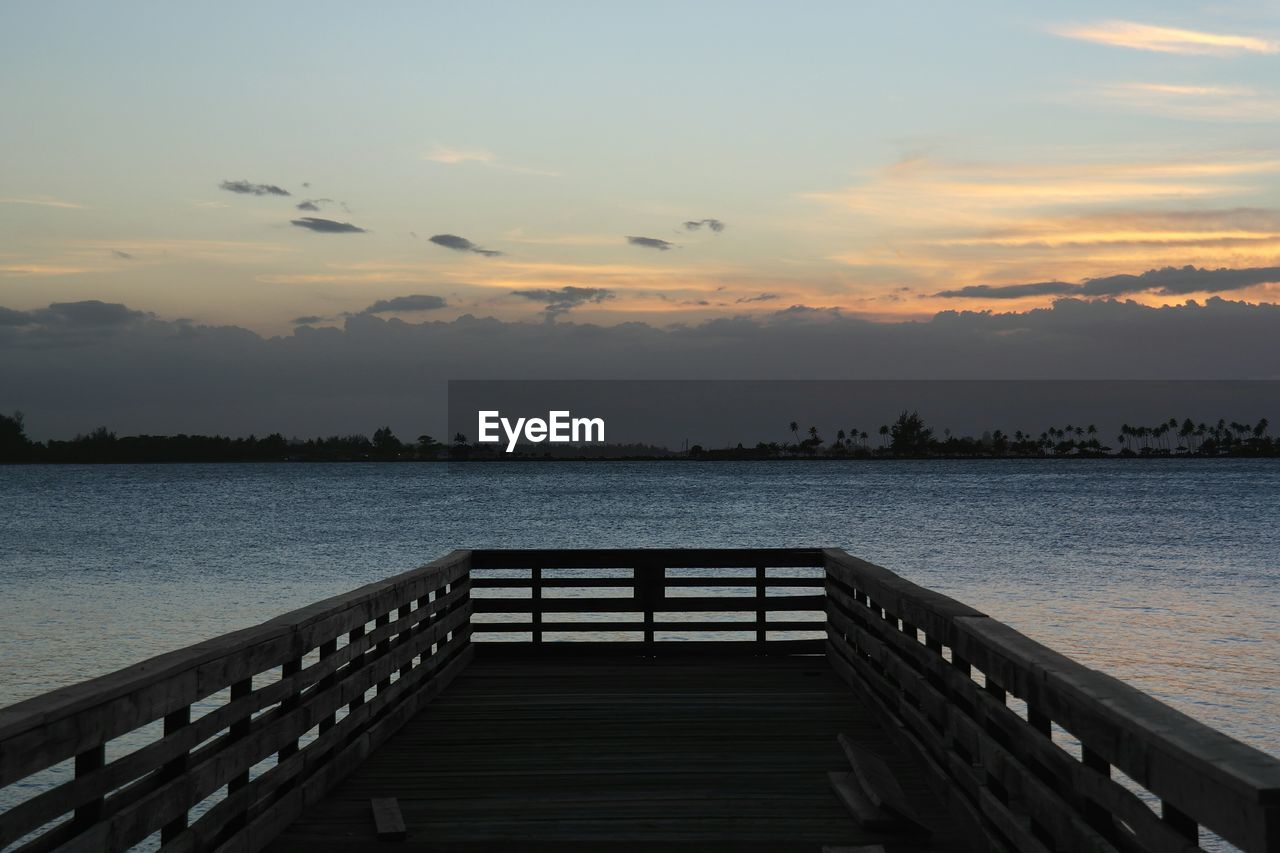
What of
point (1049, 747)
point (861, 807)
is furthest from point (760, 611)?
point (1049, 747)

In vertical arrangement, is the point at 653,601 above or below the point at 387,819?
above

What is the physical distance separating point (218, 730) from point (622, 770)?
120 inches

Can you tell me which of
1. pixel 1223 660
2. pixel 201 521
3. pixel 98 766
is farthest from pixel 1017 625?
pixel 201 521

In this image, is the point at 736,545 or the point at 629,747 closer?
the point at 629,747

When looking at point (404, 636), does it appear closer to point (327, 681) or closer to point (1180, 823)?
point (327, 681)

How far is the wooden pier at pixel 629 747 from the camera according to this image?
383 centimetres

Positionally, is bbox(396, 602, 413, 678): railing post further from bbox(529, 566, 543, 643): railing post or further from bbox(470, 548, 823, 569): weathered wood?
bbox(529, 566, 543, 643): railing post

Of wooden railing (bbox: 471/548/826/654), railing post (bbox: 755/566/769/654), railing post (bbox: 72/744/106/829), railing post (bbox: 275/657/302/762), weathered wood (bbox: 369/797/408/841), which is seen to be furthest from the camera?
railing post (bbox: 755/566/769/654)

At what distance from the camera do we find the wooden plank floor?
616 centimetres

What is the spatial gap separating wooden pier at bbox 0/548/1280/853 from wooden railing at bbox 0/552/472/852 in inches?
0.6

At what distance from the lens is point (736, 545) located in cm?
5922

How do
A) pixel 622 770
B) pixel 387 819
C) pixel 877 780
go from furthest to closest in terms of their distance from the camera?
pixel 622 770 → pixel 877 780 → pixel 387 819

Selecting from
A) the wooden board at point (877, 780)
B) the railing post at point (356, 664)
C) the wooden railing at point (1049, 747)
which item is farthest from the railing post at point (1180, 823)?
the railing post at point (356, 664)

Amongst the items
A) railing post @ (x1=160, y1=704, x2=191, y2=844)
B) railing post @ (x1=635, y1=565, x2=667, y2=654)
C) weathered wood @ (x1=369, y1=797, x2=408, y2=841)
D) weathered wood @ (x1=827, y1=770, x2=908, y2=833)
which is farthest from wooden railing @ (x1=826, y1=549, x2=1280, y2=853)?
railing post @ (x1=635, y1=565, x2=667, y2=654)
